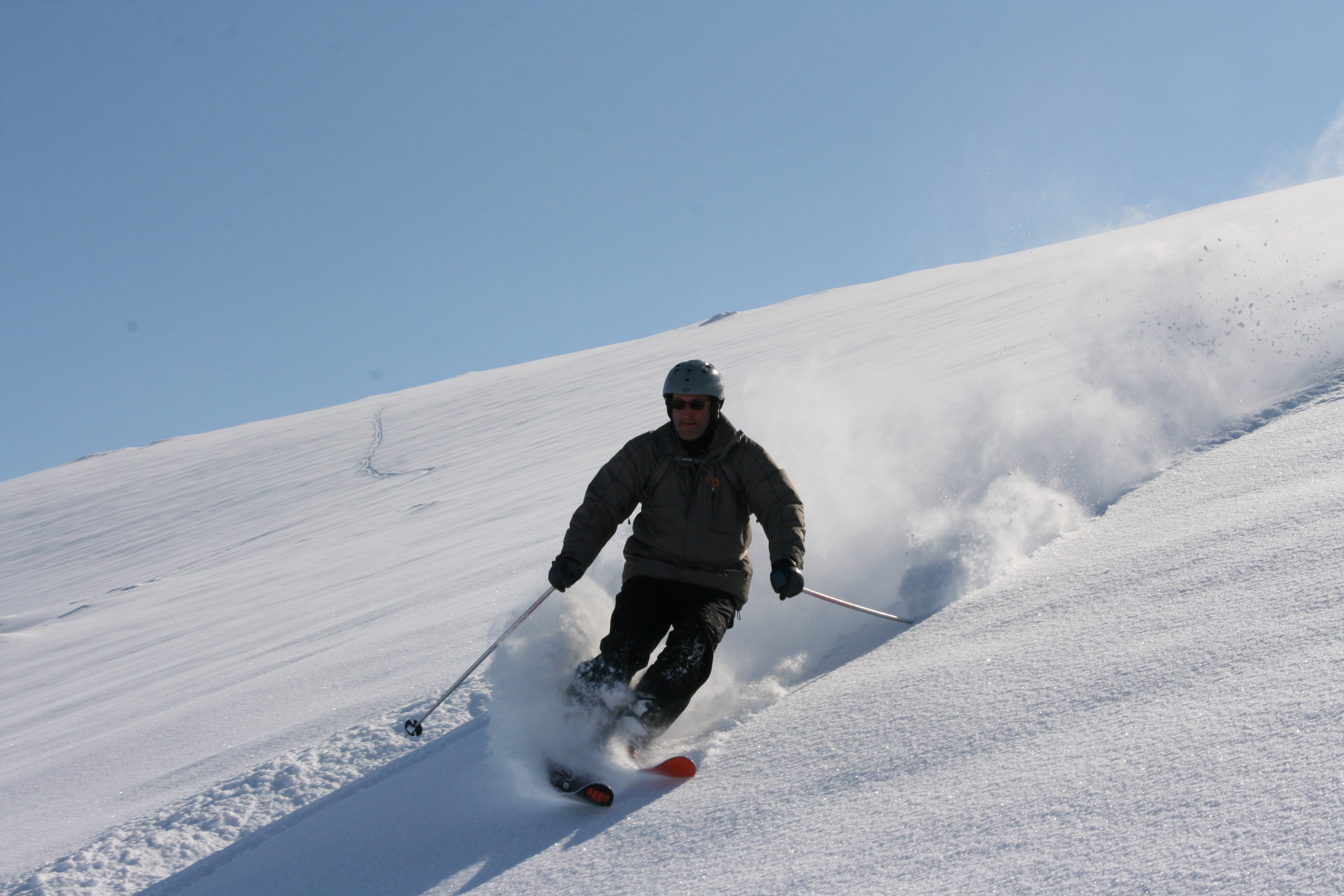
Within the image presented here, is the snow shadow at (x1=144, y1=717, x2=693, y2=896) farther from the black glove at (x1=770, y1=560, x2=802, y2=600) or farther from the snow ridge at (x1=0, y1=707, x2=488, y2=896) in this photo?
the black glove at (x1=770, y1=560, x2=802, y2=600)

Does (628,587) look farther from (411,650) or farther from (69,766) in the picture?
(69,766)

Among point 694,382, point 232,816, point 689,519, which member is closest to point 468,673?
point 232,816

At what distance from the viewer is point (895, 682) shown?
3.04 meters

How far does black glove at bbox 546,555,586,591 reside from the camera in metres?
3.47

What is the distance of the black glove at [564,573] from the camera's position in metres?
3.47

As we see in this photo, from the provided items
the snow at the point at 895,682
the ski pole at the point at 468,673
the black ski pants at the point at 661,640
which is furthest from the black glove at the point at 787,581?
the ski pole at the point at 468,673

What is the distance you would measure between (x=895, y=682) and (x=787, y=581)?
0.56m

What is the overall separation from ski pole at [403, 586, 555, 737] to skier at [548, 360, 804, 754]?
0.80ft

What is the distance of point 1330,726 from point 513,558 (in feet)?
19.0

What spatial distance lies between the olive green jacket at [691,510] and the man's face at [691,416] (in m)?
0.06

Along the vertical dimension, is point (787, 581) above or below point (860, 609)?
above

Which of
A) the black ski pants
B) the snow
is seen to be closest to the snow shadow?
the snow

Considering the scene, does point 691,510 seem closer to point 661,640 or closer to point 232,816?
point 661,640

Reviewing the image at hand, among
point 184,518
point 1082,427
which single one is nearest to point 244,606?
point 1082,427
